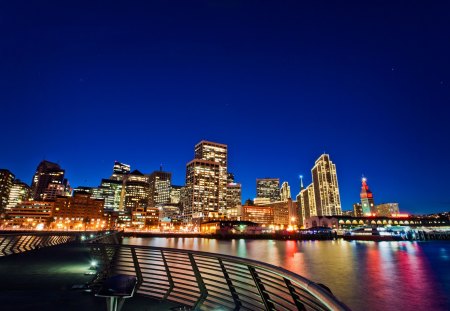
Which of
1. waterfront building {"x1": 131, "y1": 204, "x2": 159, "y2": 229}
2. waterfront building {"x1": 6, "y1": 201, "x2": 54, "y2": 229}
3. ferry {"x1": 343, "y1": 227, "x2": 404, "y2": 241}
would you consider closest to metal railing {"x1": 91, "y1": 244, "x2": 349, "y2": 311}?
ferry {"x1": 343, "y1": 227, "x2": 404, "y2": 241}

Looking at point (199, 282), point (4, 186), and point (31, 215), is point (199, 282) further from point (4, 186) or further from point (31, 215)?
point (4, 186)

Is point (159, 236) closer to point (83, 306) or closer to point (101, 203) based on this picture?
point (101, 203)

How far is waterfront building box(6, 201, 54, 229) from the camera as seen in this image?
146 meters

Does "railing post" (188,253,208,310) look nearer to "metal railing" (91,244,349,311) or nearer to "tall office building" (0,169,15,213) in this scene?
"metal railing" (91,244,349,311)

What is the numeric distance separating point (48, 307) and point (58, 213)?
181 meters

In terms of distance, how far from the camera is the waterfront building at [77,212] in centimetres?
15810

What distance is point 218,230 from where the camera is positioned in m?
155

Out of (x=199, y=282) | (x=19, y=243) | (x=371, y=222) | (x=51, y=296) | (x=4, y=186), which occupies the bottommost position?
(x=51, y=296)

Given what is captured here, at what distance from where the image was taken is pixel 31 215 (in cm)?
15050

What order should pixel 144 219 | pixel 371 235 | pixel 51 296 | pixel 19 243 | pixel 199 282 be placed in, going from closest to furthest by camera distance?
pixel 199 282, pixel 51 296, pixel 19 243, pixel 371 235, pixel 144 219

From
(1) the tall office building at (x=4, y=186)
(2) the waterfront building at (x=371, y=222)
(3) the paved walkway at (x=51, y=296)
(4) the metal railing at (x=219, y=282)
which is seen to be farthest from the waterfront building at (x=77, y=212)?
(4) the metal railing at (x=219, y=282)

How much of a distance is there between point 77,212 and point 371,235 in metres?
164

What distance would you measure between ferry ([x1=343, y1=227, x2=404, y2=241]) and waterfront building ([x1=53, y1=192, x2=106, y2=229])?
144552 millimetres

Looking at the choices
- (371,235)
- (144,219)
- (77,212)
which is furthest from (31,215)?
(371,235)
